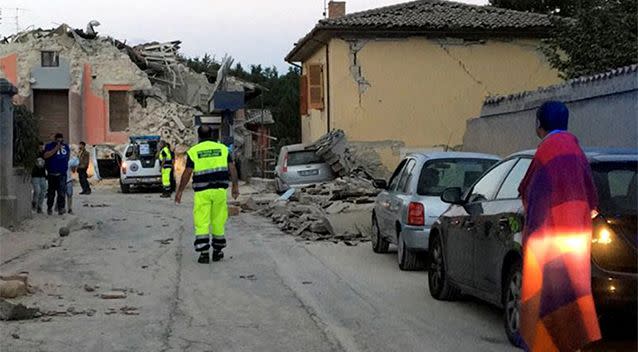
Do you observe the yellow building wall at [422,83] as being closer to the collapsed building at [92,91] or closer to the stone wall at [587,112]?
the stone wall at [587,112]

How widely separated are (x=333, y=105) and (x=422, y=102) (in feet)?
9.68

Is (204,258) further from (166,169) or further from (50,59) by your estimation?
(50,59)

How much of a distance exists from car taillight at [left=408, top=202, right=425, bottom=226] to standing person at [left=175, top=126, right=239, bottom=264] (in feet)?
8.84

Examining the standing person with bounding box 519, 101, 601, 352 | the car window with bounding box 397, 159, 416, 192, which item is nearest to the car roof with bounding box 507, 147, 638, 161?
the standing person with bounding box 519, 101, 601, 352

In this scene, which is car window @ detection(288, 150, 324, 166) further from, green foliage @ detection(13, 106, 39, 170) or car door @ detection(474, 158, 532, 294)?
car door @ detection(474, 158, 532, 294)

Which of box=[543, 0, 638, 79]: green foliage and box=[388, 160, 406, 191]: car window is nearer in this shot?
box=[388, 160, 406, 191]: car window

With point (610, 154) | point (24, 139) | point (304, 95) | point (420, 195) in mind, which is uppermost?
point (304, 95)

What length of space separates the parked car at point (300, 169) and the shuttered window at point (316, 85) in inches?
173

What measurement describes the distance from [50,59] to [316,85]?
721 inches

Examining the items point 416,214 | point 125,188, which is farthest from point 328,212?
point 125,188

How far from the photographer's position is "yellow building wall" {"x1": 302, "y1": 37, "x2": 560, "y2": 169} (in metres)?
28.0

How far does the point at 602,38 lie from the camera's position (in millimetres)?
22984

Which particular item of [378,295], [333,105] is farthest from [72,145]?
[378,295]

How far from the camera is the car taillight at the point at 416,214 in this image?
11305 mm
